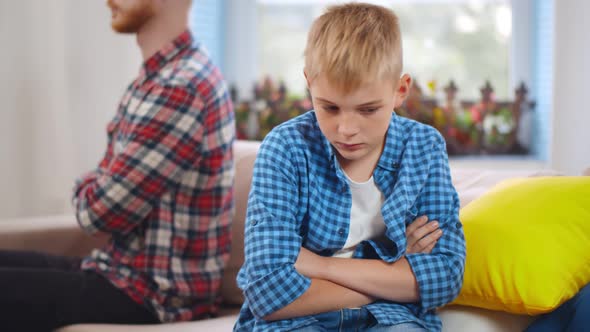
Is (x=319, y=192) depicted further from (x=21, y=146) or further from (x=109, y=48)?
(x=109, y=48)

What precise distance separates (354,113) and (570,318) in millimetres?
527

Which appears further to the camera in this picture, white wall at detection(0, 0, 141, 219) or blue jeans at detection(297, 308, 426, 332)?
→ white wall at detection(0, 0, 141, 219)

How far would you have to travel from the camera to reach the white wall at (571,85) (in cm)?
230

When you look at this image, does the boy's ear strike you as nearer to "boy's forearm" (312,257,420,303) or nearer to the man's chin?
"boy's forearm" (312,257,420,303)

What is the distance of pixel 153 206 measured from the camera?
2.00 meters


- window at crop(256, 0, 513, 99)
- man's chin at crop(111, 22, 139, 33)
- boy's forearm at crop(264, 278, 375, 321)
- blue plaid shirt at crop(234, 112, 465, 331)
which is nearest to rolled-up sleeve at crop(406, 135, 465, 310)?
blue plaid shirt at crop(234, 112, 465, 331)

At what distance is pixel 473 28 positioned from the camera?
3.52 metres

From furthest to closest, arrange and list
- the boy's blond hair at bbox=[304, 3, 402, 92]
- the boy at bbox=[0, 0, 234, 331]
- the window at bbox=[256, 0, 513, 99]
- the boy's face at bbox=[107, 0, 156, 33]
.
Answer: the window at bbox=[256, 0, 513, 99]
the boy's face at bbox=[107, 0, 156, 33]
the boy at bbox=[0, 0, 234, 331]
the boy's blond hair at bbox=[304, 3, 402, 92]

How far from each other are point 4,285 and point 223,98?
0.71 meters

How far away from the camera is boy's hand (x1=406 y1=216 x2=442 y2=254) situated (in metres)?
1.44

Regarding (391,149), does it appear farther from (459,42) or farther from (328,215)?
(459,42)

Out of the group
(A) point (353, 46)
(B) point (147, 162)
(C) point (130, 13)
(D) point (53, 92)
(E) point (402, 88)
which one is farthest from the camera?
(D) point (53, 92)

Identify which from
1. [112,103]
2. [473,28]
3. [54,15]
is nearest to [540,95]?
[473,28]

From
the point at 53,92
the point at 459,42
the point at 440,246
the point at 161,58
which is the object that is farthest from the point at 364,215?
the point at 459,42
